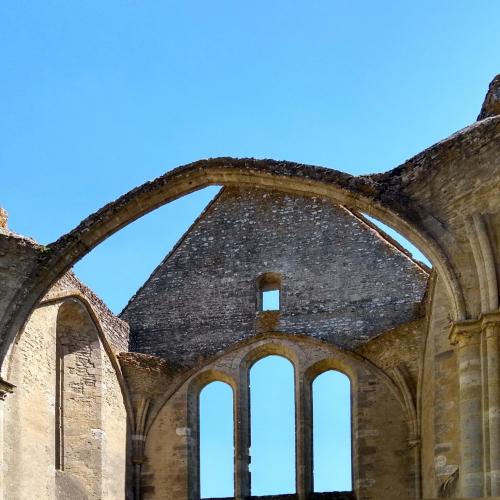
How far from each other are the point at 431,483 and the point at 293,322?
130 inches

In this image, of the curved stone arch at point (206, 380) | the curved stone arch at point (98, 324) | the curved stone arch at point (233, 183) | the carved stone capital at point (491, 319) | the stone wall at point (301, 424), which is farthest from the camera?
the curved stone arch at point (206, 380)

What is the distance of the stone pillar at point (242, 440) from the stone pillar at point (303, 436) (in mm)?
654

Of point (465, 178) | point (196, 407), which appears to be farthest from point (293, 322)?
point (465, 178)

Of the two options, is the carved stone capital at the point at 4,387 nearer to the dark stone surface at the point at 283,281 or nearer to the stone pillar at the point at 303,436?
the dark stone surface at the point at 283,281

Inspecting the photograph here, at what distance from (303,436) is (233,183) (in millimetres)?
4283

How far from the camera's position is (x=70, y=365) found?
13977mm

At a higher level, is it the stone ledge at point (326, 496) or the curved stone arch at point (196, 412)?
the curved stone arch at point (196, 412)

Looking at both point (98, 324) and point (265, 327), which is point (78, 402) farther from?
point (265, 327)

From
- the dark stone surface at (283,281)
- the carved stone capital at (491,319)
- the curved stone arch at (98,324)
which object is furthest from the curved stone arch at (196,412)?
the carved stone capital at (491,319)

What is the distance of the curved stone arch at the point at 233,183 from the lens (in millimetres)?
→ 9852

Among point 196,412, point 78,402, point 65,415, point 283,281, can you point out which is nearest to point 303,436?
point 196,412

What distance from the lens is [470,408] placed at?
8.88 metres

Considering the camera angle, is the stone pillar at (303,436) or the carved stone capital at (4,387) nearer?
the carved stone capital at (4,387)

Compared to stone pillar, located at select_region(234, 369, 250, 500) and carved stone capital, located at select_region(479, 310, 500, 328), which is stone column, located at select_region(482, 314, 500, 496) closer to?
carved stone capital, located at select_region(479, 310, 500, 328)
